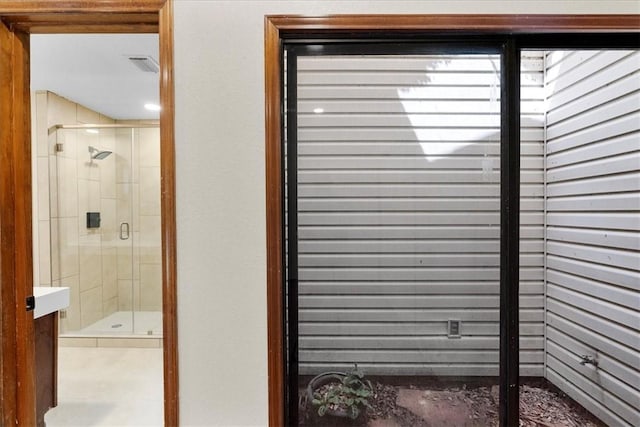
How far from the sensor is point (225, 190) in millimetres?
1268

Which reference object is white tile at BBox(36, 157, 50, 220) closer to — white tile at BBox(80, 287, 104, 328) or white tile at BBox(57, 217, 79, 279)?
white tile at BBox(57, 217, 79, 279)

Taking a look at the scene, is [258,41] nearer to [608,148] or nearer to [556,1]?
[556,1]

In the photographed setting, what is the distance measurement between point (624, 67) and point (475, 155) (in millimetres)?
886

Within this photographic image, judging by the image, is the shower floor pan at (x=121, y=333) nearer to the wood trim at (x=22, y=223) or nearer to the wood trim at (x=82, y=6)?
the wood trim at (x=22, y=223)

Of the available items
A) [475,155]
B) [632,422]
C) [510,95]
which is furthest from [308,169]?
[632,422]

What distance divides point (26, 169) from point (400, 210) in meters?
1.52

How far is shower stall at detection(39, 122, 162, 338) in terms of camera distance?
339 centimetres

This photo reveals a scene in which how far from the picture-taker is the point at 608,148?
66.2 inches

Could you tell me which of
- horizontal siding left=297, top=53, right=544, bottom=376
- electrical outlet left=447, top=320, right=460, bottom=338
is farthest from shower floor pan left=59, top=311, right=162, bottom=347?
electrical outlet left=447, top=320, right=460, bottom=338

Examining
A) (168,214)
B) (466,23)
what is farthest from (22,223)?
(466,23)

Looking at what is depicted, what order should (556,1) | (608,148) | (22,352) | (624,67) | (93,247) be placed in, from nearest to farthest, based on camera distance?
(556,1)
(22,352)
(624,67)
(608,148)
(93,247)

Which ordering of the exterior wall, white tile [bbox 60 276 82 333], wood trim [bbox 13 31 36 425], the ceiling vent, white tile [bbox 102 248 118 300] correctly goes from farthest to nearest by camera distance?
1. white tile [bbox 102 248 118 300]
2. white tile [bbox 60 276 82 333]
3. the ceiling vent
4. the exterior wall
5. wood trim [bbox 13 31 36 425]

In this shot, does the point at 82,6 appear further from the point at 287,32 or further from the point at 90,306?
the point at 90,306

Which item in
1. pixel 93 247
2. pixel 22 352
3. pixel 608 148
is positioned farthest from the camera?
pixel 93 247
